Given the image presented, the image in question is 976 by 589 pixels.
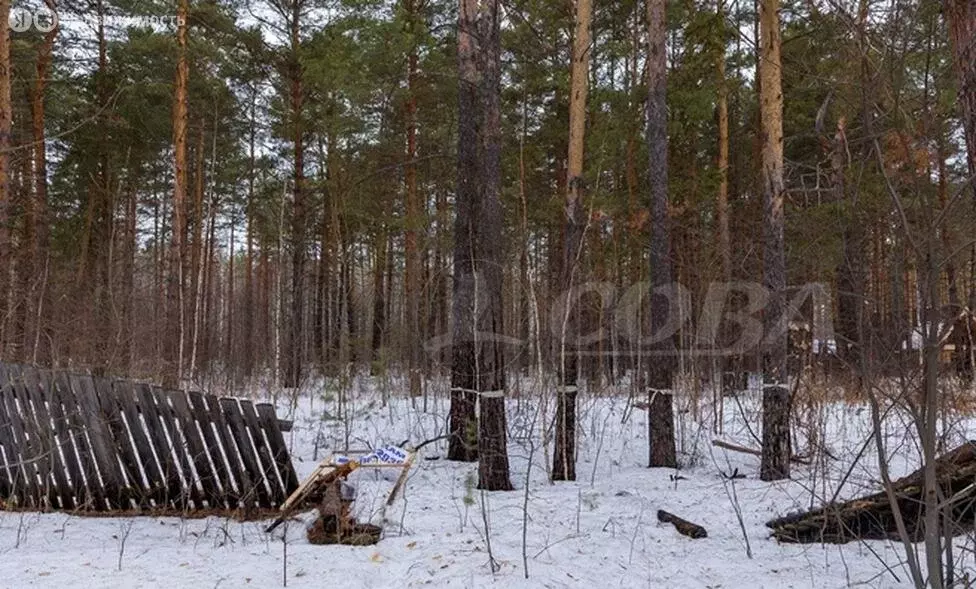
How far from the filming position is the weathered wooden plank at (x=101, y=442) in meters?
4.72

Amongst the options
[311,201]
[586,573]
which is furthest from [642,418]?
[311,201]

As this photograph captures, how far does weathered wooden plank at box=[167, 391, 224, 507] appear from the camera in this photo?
4730 millimetres

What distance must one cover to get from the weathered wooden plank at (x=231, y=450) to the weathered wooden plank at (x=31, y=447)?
1.20 metres

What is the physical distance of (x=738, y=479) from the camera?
6.21 m

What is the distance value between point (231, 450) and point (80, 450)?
3.45ft

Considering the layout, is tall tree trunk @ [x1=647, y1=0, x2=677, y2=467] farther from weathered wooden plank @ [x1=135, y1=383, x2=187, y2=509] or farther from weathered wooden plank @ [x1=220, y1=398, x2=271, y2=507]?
weathered wooden plank @ [x1=135, y1=383, x2=187, y2=509]

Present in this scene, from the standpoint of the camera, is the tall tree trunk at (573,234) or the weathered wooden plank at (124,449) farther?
the tall tree trunk at (573,234)

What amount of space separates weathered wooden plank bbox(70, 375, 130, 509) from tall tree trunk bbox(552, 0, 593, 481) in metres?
3.43

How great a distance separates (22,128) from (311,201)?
6.56 m

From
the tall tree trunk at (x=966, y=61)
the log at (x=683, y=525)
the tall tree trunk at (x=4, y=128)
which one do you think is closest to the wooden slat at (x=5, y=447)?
the tall tree trunk at (x=4, y=128)

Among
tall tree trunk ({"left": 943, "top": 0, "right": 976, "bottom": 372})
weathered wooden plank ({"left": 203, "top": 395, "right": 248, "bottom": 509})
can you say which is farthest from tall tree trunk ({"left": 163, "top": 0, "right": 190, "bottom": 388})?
tall tree trunk ({"left": 943, "top": 0, "right": 976, "bottom": 372})

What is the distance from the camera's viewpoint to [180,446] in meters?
4.71

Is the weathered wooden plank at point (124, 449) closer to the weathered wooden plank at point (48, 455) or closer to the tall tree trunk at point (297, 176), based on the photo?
the weathered wooden plank at point (48, 455)

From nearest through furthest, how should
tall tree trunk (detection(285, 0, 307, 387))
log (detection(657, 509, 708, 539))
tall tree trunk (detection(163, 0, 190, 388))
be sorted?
log (detection(657, 509, 708, 539)) < tall tree trunk (detection(163, 0, 190, 388)) < tall tree trunk (detection(285, 0, 307, 387))
